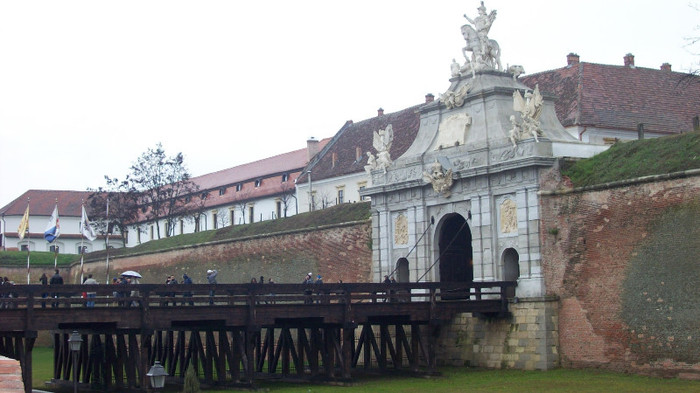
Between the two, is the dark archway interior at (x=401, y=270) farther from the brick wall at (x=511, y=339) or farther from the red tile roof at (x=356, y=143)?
the red tile roof at (x=356, y=143)

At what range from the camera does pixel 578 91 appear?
48.7 m

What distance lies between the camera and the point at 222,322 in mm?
28953

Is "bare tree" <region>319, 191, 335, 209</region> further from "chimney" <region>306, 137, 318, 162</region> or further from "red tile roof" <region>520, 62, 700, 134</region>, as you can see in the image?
"red tile roof" <region>520, 62, 700, 134</region>

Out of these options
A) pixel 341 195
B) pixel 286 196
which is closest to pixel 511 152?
pixel 341 195

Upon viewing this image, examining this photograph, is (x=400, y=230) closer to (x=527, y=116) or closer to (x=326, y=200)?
(x=527, y=116)

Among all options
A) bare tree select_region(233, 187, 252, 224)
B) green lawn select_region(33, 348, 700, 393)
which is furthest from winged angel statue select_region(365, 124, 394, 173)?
bare tree select_region(233, 187, 252, 224)

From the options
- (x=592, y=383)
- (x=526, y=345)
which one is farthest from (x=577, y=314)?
(x=592, y=383)

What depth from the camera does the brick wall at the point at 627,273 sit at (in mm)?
28406

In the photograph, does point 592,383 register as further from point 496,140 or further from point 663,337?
point 496,140

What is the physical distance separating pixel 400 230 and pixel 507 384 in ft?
35.0

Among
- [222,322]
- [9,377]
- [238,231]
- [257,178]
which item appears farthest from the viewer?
[257,178]

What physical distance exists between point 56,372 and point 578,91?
88.1 feet

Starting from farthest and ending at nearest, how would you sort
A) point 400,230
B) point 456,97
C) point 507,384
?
point 400,230
point 456,97
point 507,384

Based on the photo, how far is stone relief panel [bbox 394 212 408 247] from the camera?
3791 cm
